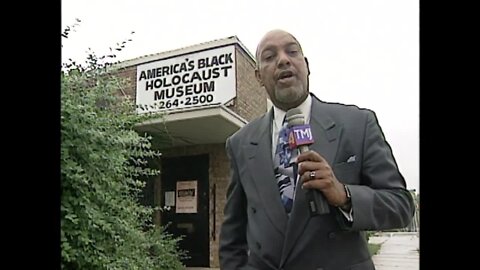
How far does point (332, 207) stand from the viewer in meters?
0.94

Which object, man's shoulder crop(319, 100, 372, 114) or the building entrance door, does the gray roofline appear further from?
man's shoulder crop(319, 100, 372, 114)

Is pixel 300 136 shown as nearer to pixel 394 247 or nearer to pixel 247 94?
pixel 394 247

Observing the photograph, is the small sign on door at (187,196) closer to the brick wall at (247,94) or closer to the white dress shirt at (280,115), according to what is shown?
the brick wall at (247,94)

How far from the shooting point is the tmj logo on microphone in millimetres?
967

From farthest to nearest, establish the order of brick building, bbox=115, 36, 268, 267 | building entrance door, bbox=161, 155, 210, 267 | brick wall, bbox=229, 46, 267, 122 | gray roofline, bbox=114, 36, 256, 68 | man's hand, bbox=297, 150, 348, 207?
building entrance door, bbox=161, 155, 210, 267 → brick building, bbox=115, 36, 268, 267 → gray roofline, bbox=114, 36, 256, 68 → brick wall, bbox=229, 46, 267, 122 → man's hand, bbox=297, 150, 348, 207

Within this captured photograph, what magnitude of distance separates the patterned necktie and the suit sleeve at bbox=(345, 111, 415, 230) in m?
0.14

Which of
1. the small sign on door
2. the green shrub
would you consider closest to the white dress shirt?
the green shrub

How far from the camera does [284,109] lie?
1.07 metres

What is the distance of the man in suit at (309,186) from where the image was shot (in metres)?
0.94
